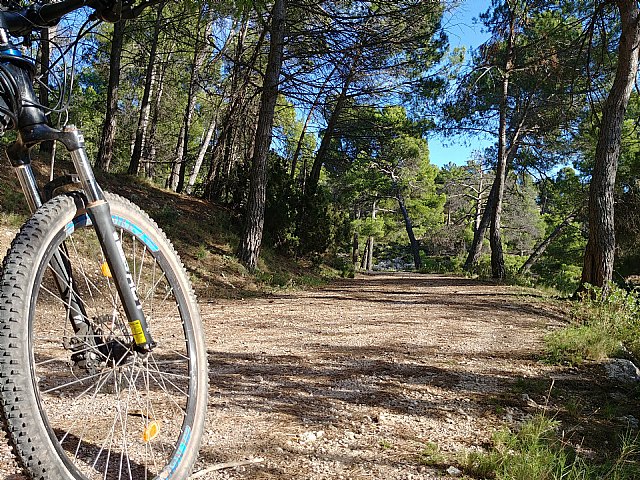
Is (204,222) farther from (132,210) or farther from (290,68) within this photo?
(132,210)

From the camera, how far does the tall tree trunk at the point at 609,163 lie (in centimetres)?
718

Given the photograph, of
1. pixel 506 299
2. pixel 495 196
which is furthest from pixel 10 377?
pixel 495 196

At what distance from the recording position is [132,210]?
153 centimetres

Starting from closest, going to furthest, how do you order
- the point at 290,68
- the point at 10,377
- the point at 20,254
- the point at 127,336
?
the point at 10,377, the point at 20,254, the point at 127,336, the point at 290,68

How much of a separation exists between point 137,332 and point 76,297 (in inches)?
12.3

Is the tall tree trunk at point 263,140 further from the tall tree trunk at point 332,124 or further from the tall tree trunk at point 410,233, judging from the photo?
the tall tree trunk at point 410,233

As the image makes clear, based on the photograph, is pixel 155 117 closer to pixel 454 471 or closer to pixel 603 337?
pixel 603 337

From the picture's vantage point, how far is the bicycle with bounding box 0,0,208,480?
1.05 meters

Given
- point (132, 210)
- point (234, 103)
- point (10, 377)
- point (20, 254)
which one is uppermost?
point (234, 103)

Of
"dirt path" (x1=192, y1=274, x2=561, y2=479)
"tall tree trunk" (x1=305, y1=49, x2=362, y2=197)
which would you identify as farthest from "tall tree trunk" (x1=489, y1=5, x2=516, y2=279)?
"dirt path" (x1=192, y1=274, x2=561, y2=479)

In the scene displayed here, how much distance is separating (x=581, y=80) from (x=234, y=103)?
8644 millimetres

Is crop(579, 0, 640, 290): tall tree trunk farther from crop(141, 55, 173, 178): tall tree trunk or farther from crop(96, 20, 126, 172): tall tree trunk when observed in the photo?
crop(141, 55, 173, 178): tall tree trunk

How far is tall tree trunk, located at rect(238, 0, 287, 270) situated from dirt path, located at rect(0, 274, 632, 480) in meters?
3.57

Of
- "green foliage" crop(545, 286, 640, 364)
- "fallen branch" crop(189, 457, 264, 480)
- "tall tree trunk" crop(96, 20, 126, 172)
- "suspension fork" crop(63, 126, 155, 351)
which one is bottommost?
"fallen branch" crop(189, 457, 264, 480)
